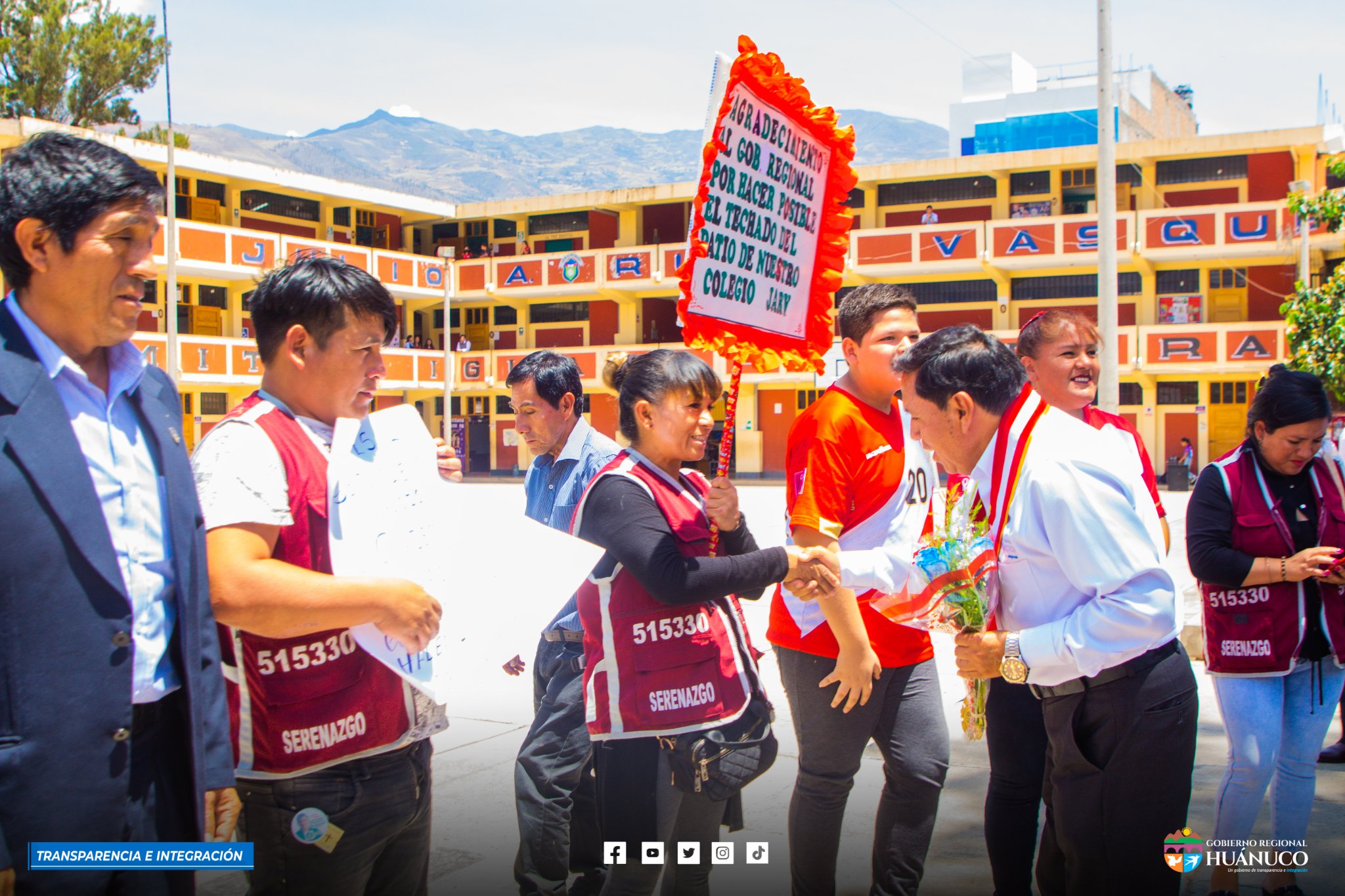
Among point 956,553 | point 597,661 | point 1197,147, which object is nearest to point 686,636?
point 597,661

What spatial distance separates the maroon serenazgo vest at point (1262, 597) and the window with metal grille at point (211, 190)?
113 feet

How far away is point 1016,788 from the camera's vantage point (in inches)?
127

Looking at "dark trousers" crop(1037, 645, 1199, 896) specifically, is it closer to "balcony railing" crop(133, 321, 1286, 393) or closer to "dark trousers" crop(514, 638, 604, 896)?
"dark trousers" crop(514, 638, 604, 896)

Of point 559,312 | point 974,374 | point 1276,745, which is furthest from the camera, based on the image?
point 559,312

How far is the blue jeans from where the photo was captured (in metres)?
3.54

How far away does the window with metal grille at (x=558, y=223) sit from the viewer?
38906 mm

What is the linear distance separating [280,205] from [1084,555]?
3682 centimetres

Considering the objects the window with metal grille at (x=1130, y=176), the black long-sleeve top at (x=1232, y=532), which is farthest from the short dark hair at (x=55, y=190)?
the window with metal grille at (x=1130, y=176)

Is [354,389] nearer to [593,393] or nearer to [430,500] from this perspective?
[430,500]

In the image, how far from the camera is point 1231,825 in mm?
3576

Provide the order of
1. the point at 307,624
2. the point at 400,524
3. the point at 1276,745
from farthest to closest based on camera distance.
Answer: the point at 1276,745 < the point at 400,524 < the point at 307,624

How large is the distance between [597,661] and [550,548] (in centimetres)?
1164

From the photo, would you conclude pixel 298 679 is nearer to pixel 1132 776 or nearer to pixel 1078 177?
pixel 1132 776

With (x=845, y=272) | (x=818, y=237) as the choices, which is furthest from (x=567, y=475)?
(x=845, y=272)
